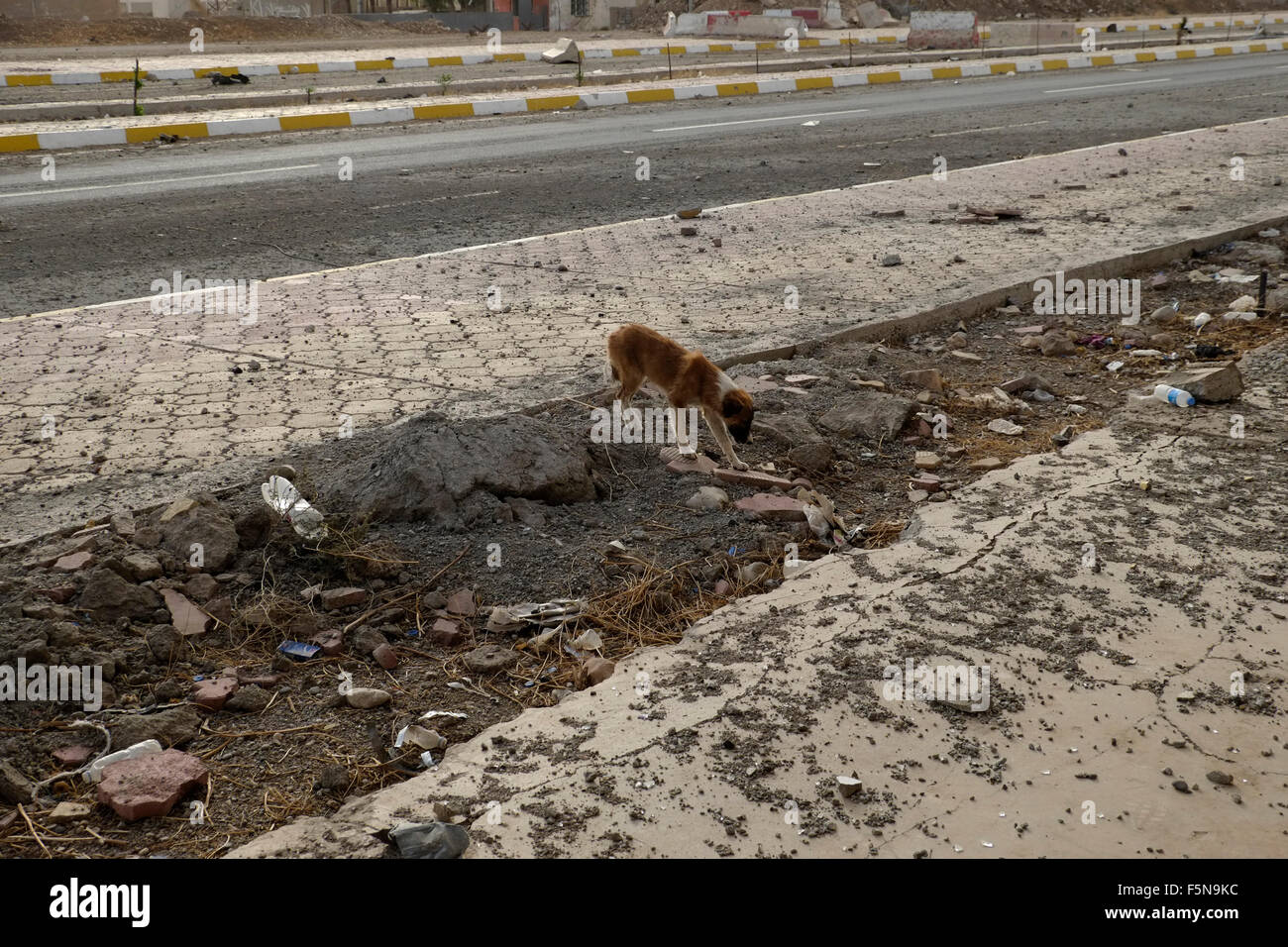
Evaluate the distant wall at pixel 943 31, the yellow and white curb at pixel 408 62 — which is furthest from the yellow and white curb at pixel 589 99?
the yellow and white curb at pixel 408 62

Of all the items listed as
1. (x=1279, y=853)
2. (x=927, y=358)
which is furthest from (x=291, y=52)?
(x=1279, y=853)

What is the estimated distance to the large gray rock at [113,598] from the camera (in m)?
3.49

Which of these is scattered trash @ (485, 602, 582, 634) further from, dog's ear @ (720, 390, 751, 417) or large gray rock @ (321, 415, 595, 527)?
dog's ear @ (720, 390, 751, 417)

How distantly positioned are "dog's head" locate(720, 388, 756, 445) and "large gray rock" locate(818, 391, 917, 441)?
676 mm

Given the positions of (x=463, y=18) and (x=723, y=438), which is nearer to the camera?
(x=723, y=438)

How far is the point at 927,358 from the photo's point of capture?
19.7 ft

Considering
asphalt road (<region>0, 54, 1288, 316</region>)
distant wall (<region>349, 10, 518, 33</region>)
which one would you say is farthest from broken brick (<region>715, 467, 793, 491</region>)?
distant wall (<region>349, 10, 518, 33</region>)

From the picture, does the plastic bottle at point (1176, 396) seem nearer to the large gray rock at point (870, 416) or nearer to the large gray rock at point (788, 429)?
the large gray rock at point (870, 416)

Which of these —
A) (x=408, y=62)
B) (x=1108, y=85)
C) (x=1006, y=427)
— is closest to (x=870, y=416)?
(x=1006, y=427)

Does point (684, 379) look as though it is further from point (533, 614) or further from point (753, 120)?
point (753, 120)

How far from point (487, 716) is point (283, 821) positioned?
638 millimetres

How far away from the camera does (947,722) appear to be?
9.96 ft

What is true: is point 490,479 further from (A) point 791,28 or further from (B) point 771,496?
(A) point 791,28

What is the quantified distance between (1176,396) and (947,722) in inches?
112
